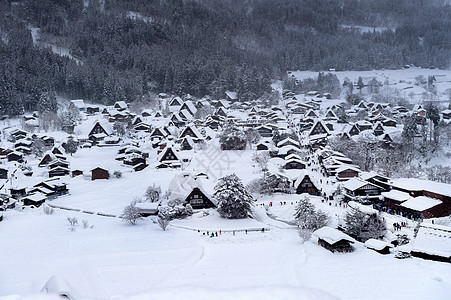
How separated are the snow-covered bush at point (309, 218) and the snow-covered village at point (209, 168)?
7cm

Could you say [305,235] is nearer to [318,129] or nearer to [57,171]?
[57,171]

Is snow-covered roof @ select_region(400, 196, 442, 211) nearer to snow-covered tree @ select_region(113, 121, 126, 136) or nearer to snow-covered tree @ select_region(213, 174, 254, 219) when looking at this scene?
snow-covered tree @ select_region(213, 174, 254, 219)

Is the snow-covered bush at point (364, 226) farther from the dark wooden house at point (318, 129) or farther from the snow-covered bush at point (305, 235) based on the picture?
the dark wooden house at point (318, 129)

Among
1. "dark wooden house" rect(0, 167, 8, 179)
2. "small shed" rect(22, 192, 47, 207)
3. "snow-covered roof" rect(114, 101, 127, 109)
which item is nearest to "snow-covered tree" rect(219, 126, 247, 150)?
"small shed" rect(22, 192, 47, 207)

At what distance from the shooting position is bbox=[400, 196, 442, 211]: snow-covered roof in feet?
66.6

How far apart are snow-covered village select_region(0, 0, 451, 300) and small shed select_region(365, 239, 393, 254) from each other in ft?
0.24

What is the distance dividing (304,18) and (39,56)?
287ft

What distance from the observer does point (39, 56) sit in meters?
62.7

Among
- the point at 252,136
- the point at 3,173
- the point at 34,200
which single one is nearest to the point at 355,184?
the point at 252,136

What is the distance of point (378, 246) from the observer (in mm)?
15227

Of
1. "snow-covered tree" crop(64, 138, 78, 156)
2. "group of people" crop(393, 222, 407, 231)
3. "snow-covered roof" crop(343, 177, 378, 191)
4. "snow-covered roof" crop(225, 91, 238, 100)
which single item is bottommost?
"group of people" crop(393, 222, 407, 231)

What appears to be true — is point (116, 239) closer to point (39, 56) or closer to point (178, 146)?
point (178, 146)

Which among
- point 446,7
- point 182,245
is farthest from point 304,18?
point 182,245

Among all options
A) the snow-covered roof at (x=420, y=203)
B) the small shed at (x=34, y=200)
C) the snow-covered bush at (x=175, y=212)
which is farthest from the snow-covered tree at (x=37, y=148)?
the snow-covered roof at (x=420, y=203)
